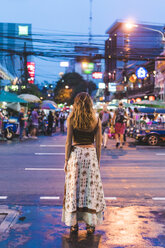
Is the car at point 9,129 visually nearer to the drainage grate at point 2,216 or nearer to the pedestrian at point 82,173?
the drainage grate at point 2,216

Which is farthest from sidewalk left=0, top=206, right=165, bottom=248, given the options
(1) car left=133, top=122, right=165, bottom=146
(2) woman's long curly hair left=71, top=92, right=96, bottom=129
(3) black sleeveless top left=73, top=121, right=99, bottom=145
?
(1) car left=133, top=122, right=165, bottom=146

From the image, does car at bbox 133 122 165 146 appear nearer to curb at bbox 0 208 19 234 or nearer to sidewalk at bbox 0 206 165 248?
sidewalk at bbox 0 206 165 248

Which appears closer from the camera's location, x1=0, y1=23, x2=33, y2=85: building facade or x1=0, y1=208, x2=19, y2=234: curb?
x1=0, y1=208, x2=19, y2=234: curb

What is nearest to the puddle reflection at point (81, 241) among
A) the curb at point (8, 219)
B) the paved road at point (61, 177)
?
the curb at point (8, 219)

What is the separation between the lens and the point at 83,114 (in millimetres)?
4773

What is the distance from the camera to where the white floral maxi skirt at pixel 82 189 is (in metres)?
4.70

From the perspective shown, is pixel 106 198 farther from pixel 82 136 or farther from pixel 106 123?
pixel 106 123

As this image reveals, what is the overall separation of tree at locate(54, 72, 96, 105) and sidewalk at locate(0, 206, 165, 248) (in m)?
73.2

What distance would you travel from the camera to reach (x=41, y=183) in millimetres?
8250

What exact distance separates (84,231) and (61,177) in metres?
4.03

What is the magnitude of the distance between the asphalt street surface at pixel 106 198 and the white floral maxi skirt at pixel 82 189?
10.8 inches

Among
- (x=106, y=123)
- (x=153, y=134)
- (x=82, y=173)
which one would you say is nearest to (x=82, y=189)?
(x=82, y=173)

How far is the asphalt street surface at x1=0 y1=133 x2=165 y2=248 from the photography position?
4613mm

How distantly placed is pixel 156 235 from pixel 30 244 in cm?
169
